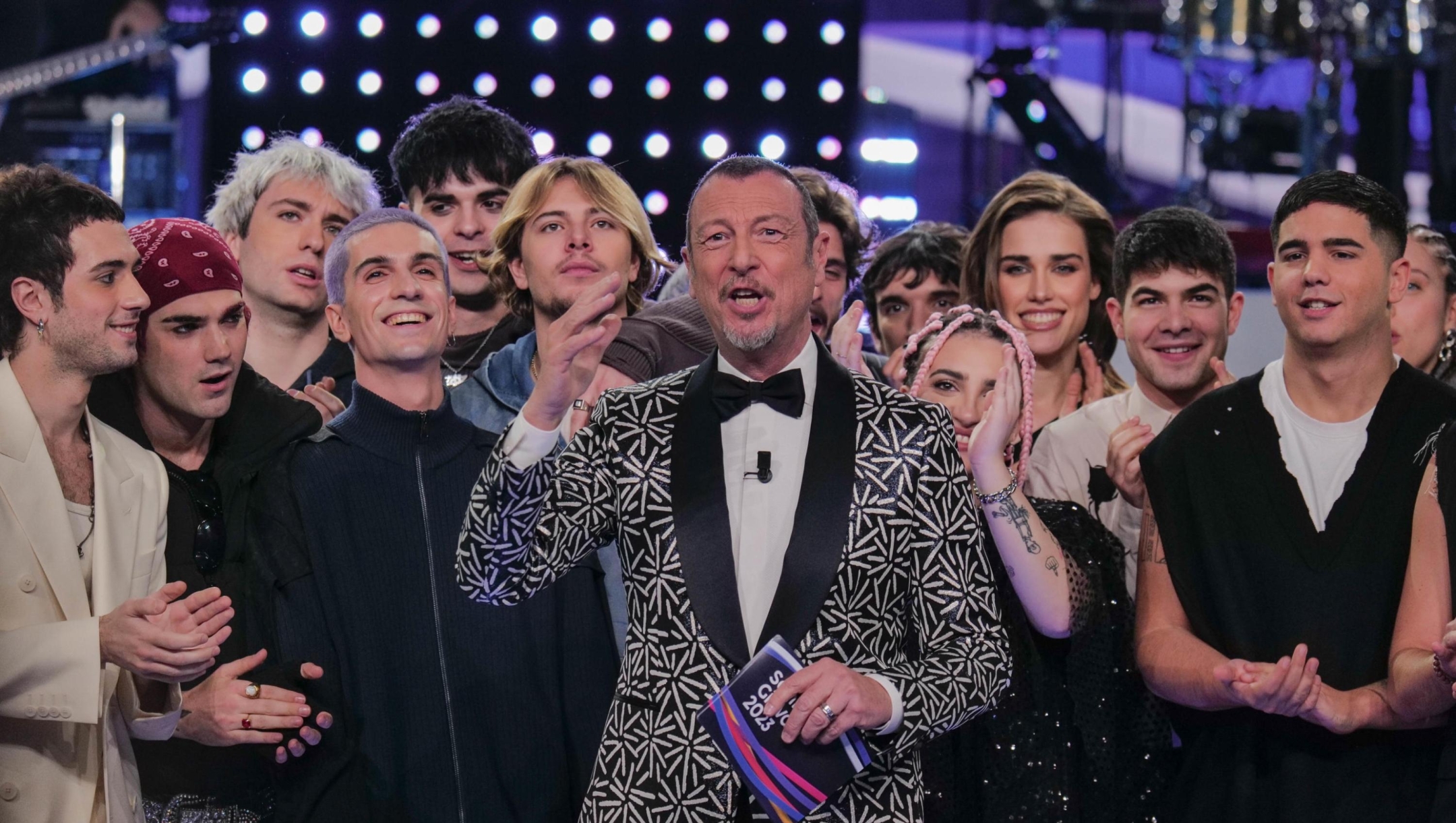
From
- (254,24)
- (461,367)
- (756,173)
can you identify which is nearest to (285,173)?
(461,367)

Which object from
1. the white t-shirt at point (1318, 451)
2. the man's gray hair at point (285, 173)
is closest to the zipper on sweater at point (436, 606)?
the man's gray hair at point (285, 173)

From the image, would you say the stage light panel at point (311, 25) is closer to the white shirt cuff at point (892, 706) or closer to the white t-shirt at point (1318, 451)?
the white t-shirt at point (1318, 451)

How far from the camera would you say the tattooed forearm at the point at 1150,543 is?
2734 millimetres

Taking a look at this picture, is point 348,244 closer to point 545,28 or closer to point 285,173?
point 285,173

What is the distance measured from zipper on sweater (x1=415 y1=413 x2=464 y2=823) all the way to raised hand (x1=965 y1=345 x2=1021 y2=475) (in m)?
0.98

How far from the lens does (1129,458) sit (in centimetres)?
283

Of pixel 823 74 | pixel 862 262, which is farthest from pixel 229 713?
pixel 823 74

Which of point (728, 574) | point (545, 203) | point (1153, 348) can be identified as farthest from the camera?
point (545, 203)

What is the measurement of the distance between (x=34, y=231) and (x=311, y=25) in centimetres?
353

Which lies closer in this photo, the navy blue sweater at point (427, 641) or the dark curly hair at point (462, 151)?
the navy blue sweater at point (427, 641)

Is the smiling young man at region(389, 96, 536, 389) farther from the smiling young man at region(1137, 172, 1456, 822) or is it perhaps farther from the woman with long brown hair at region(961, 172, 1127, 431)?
the smiling young man at region(1137, 172, 1456, 822)

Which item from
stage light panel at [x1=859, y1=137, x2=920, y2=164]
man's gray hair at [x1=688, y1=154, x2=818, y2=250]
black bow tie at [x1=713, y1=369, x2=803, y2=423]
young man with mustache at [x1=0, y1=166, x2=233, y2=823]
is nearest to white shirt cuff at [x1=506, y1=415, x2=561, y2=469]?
black bow tie at [x1=713, y1=369, x2=803, y2=423]

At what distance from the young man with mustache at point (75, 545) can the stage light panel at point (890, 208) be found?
15.2 feet

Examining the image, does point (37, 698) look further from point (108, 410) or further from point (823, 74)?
point (823, 74)
